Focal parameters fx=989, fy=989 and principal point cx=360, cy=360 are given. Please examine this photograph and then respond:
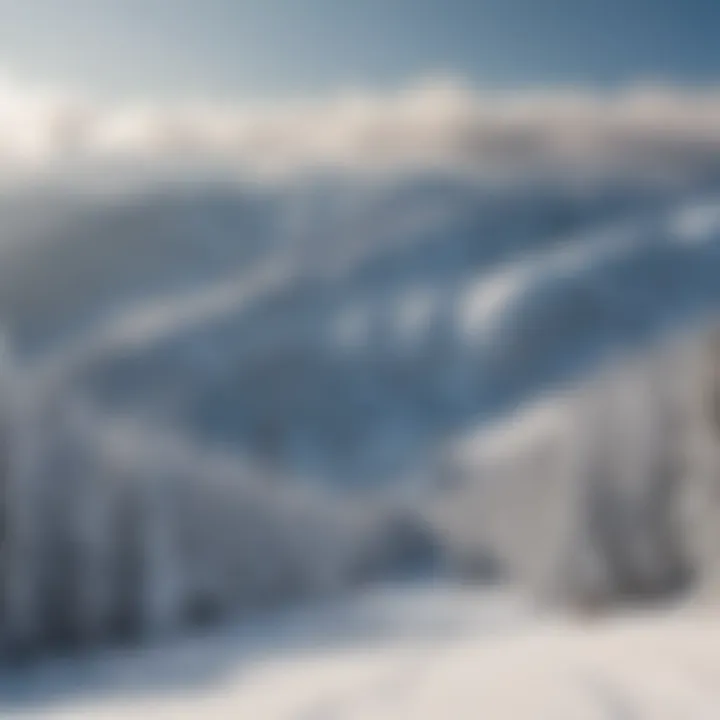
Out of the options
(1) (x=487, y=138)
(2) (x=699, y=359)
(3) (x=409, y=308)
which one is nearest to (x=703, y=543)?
(2) (x=699, y=359)

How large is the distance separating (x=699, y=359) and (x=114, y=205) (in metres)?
0.39

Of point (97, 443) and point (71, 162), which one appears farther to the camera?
point (71, 162)

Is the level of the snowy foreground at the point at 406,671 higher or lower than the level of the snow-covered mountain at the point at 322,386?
lower

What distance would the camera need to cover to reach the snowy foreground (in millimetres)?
414

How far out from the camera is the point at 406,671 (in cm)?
46

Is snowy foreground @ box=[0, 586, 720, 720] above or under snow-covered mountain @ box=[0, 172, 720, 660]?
under

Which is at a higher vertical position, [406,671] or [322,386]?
[322,386]

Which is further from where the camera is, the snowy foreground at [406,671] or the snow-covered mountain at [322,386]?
the snow-covered mountain at [322,386]

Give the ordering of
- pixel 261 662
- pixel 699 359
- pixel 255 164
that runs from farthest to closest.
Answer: pixel 255 164, pixel 699 359, pixel 261 662

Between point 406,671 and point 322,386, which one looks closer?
point 406,671

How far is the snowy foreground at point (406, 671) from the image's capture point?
0.41 metres

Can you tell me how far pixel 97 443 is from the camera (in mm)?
548

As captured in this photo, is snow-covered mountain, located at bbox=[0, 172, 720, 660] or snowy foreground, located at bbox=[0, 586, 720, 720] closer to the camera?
snowy foreground, located at bbox=[0, 586, 720, 720]

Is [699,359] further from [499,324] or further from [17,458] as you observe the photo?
[17,458]
